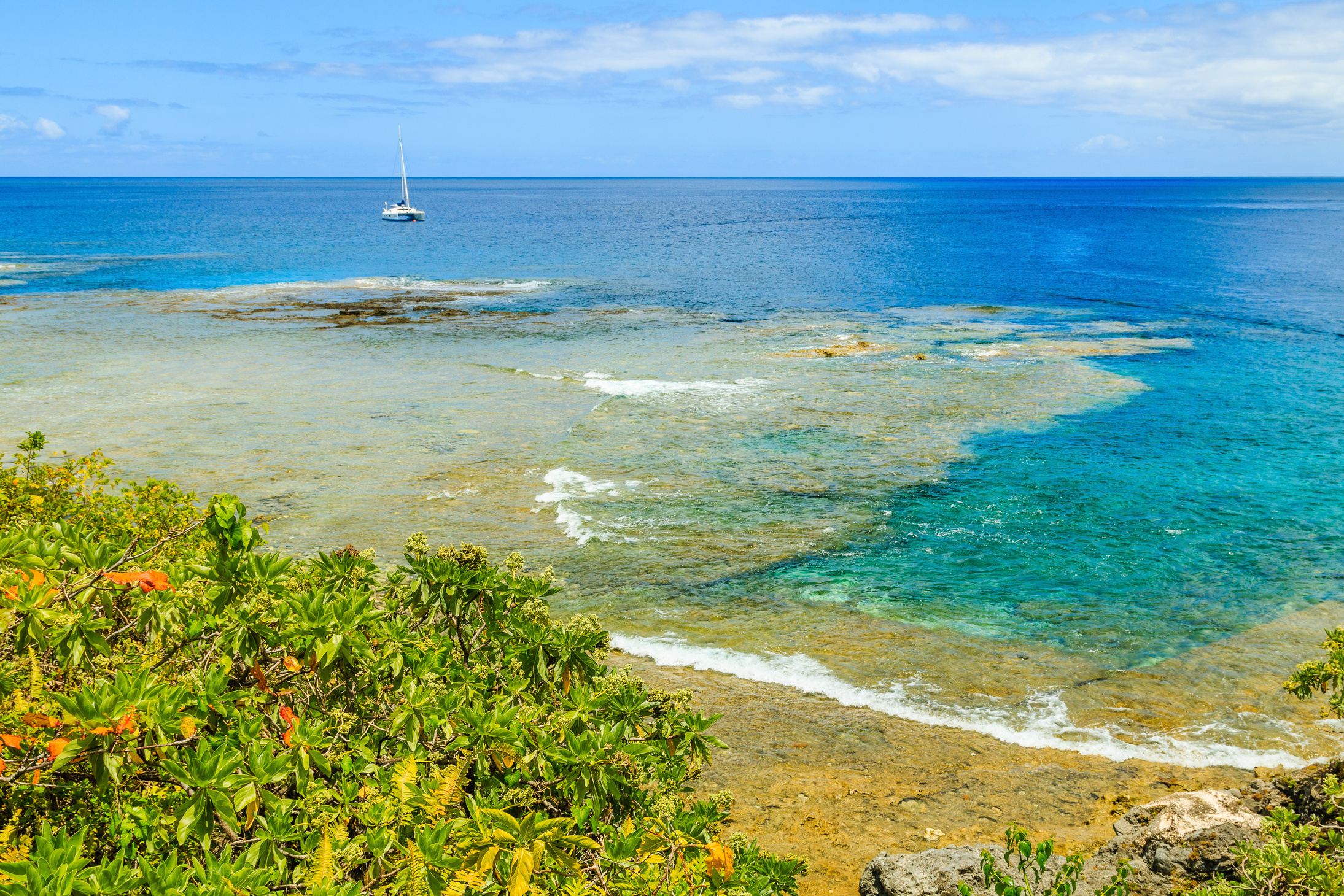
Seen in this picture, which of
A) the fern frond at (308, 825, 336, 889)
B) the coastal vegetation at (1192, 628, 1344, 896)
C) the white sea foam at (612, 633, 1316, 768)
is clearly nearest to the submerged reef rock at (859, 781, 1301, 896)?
the coastal vegetation at (1192, 628, 1344, 896)

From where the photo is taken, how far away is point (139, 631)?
19.9ft

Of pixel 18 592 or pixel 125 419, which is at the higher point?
pixel 18 592

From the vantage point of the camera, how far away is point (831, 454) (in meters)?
23.9

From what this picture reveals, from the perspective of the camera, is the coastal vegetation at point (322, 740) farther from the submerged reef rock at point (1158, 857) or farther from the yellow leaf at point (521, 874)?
the submerged reef rock at point (1158, 857)

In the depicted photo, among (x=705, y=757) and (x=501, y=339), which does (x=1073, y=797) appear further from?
(x=501, y=339)

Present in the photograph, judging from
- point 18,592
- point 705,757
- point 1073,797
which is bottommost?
point 1073,797

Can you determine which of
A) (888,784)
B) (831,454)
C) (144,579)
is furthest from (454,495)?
(144,579)

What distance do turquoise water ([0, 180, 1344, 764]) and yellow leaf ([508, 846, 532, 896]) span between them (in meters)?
8.66

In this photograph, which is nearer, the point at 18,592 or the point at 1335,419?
the point at 18,592

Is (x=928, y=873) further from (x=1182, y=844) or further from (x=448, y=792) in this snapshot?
(x=448, y=792)

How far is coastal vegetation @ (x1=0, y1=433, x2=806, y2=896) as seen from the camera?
4668 mm

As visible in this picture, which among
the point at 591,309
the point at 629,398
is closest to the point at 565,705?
the point at 629,398

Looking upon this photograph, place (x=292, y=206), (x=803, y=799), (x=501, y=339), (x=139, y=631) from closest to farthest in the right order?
(x=139, y=631), (x=803, y=799), (x=501, y=339), (x=292, y=206)

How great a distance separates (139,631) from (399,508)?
546 inches
